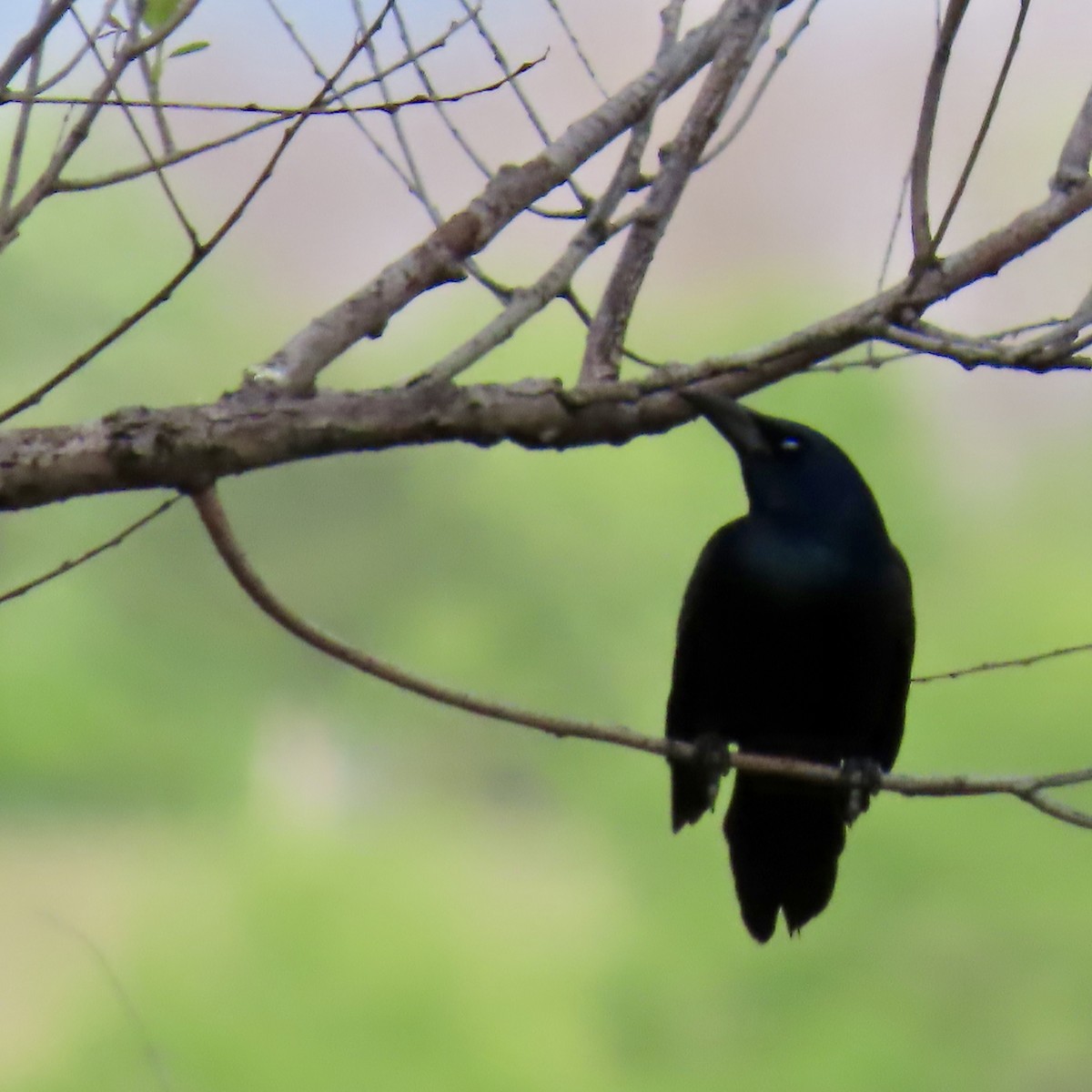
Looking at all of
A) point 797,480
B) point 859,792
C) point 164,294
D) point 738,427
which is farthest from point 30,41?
point 859,792

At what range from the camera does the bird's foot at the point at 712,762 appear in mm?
2404

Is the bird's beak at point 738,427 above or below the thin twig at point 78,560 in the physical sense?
above

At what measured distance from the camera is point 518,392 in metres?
1.47

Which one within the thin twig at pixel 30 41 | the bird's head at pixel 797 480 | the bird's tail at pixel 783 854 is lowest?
the bird's tail at pixel 783 854

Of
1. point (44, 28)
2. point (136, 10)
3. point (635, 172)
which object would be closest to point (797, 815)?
point (635, 172)

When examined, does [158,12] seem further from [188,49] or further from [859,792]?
[859,792]

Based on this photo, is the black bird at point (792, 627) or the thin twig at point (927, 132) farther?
the black bird at point (792, 627)

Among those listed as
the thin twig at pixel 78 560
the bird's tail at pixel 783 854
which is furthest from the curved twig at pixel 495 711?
the bird's tail at pixel 783 854

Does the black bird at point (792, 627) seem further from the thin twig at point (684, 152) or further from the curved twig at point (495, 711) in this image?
the curved twig at point (495, 711)

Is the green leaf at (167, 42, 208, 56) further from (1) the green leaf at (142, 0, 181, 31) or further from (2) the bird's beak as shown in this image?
(2) the bird's beak

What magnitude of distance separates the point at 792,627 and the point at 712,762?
0.80 feet

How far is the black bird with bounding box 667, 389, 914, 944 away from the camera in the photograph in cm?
241

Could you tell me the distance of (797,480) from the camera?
2.42 meters

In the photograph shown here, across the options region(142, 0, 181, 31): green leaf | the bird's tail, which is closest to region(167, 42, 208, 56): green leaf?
region(142, 0, 181, 31): green leaf
